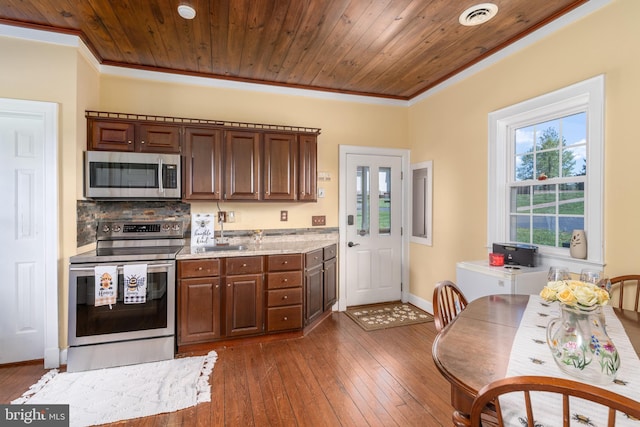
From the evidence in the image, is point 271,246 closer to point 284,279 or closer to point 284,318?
point 284,279

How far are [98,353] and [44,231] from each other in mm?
1115

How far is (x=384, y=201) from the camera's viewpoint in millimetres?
4129

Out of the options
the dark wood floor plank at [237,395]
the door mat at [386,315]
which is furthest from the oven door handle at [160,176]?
the door mat at [386,315]

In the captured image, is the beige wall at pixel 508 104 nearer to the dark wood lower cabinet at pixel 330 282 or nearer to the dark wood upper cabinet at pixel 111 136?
the dark wood lower cabinet at pixel 330 282

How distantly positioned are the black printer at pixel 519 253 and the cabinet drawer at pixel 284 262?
1.86 m

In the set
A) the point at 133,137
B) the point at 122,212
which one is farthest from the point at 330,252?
the point at 133,137

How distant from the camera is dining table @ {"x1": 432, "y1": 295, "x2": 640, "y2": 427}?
1.07 metres

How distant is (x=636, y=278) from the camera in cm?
183

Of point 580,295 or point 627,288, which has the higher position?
point 580,295

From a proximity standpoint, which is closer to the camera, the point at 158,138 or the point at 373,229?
the point at 158,138

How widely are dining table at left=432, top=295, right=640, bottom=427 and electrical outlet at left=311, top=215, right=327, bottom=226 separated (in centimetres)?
224

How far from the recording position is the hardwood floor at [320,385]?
76.9 inches

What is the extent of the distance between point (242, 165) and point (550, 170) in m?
2.86

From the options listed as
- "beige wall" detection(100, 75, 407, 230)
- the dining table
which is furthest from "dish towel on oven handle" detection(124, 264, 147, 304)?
the dining table
